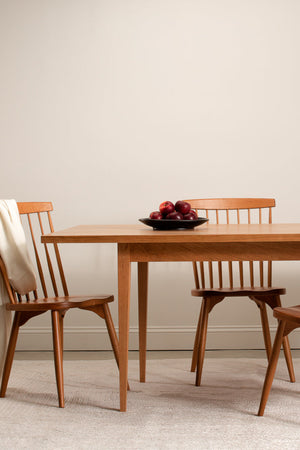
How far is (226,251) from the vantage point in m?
1.95

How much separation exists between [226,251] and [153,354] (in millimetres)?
1429

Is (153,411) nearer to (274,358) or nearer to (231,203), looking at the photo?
(274,358)

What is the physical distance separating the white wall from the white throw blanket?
3.11 ft

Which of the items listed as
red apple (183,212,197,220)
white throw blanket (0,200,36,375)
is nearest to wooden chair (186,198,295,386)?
red apple (183,212,197,220)

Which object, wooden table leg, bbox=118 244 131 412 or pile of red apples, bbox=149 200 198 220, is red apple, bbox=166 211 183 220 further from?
wooden table leg, bbox=118 244 131 412

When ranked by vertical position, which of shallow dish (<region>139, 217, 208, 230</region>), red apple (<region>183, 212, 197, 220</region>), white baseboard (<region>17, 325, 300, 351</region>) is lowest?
white baseboard (<region>17, 325, 300, 351</region>)

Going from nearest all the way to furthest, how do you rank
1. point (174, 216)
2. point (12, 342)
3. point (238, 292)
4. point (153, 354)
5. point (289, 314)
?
1. point (289, 314)
2. point (174, 216)
3. point (12, 342)
4. point (238, 292)
5. point (153, 354)

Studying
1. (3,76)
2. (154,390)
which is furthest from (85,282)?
(3,76)

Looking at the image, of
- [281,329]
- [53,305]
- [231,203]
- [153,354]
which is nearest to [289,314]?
[281,329]

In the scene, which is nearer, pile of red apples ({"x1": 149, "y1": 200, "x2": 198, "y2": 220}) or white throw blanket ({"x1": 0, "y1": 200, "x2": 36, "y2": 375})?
pile of red apples ({"x1": 149, "y1": 200, "x2": 198, "y2": 220})

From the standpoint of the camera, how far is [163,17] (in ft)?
10.8

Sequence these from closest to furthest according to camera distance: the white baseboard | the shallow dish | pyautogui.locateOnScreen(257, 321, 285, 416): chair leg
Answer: pyautogui.locateOnScreen(257, 321, 285, 416): chair leg → the shallow dish → the white baseboard

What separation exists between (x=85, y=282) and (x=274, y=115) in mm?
1494

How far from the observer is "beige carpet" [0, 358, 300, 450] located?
1.80 m
